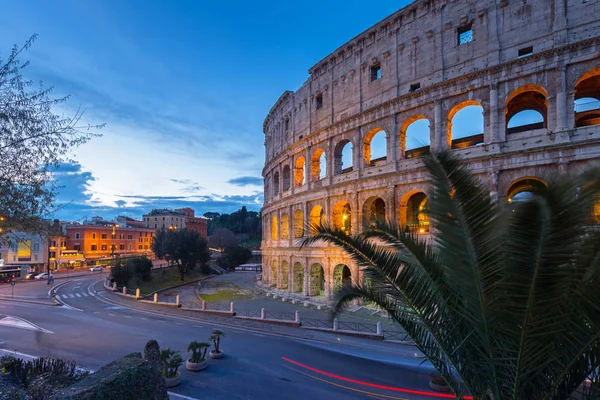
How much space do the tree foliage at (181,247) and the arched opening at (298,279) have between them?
78.1ft

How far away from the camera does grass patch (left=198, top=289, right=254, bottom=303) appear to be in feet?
100

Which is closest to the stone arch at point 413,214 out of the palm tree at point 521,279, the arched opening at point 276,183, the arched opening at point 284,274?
the arched opening at point 284,274

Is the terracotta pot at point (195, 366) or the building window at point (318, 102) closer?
the terracotta pot at point (195, 366)

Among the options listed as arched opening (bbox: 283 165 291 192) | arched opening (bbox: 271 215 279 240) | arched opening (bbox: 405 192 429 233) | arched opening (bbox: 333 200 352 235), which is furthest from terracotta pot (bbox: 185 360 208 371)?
arched opening (bbox: 271 215 279 240)

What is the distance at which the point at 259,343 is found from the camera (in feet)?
56.3

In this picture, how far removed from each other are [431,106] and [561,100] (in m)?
6.46

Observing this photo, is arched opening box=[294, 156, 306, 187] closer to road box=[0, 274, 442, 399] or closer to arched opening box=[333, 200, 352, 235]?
arched opening box=[333, 200, 352, 235]

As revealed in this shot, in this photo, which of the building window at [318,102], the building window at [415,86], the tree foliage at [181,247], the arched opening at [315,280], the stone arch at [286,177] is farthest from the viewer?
the tree foliage at [181,247]

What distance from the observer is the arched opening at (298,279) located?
1167 inches

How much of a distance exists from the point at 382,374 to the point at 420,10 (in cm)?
2143

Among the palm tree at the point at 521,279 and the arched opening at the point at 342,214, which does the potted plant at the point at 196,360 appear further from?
the arched opening at the point at 342,214

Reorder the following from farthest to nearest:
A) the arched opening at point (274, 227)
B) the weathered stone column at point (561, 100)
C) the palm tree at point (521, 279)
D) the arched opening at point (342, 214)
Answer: the arched opening at point (274, 227)
the arched opening at point (342, 214)
the weathered stone column at point (561, 100)
the palm tree at point (521, 279)

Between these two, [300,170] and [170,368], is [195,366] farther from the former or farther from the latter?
[300,170]

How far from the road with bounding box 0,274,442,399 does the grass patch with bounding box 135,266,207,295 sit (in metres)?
15.2
